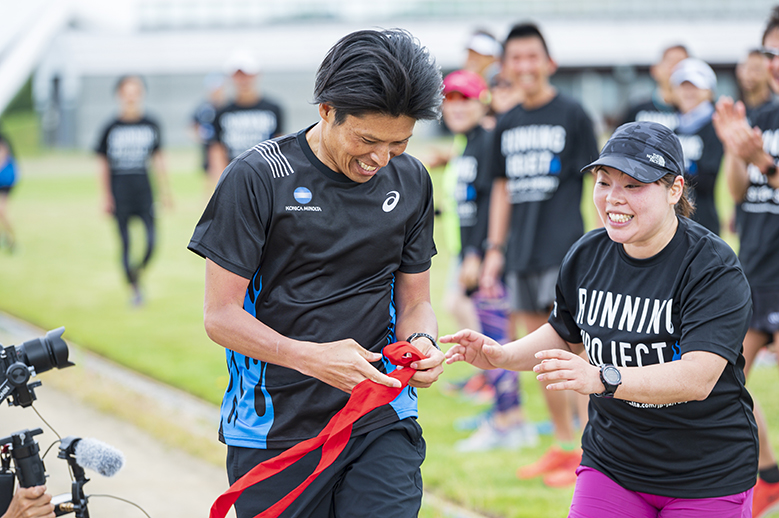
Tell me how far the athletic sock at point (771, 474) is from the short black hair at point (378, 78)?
2883 millimetres

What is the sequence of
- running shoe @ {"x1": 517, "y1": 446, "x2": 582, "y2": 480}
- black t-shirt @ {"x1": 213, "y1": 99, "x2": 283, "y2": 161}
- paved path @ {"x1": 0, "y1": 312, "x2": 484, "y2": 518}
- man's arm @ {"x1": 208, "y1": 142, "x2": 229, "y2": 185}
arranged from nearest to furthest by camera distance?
paved path @ {"x1": 0, "y1": 312, "x2": 484, "y2": 518} → running shoe @ {"x1": 517, "y1": 446, "x2": 582, "y2": 480} → black t-shirt @ {"x1": 213, "y1": 99, "x2": 283, "y2": 161} → man's arm @ {"x1": 208, "y1": 142, "x2": 229, "y2": 185}

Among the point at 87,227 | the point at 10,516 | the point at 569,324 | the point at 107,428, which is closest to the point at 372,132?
the point at 569,324

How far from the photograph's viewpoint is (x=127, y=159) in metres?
10.7

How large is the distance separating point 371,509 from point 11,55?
1646 inches

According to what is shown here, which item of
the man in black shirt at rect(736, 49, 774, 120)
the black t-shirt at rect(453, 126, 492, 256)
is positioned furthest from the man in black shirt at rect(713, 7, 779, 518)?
→ the black t-shirt at rect(453, 126, 492, 256)

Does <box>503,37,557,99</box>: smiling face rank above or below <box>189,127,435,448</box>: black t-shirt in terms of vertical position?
above

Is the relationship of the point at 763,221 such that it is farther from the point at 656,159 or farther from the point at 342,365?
the point at 342,365

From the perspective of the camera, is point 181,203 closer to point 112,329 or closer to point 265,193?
point 112,329

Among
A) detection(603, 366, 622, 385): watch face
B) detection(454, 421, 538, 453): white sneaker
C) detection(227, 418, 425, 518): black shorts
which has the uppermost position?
detection(603, 366, 622, 385): watch face

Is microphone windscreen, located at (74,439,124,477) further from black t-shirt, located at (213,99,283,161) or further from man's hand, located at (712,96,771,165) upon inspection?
black t-shirt, located at (213,99,283,161)

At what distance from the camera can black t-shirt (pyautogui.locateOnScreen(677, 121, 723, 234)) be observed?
18.6 ft

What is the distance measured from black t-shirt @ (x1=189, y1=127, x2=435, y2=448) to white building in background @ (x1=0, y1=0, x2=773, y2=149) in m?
39.8

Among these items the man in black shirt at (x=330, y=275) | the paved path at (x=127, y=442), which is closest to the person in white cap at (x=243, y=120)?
the paved path at (x=127, y=442)

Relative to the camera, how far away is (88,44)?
142 ft
